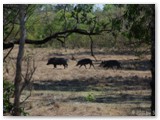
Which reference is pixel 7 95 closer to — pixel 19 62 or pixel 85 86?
pixel 19 62

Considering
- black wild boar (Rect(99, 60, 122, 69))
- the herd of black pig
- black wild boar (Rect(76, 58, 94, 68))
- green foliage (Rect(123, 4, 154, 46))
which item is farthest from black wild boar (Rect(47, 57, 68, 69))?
green foliage (Rect(123, 4, 154, 46))

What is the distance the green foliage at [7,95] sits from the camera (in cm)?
959

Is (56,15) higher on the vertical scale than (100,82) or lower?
higher

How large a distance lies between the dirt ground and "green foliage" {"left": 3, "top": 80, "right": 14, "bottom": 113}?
66 mm

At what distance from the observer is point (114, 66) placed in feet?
31.5

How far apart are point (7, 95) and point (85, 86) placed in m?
0.77

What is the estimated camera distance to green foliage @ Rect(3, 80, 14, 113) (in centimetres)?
959

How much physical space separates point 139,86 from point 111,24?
678mm

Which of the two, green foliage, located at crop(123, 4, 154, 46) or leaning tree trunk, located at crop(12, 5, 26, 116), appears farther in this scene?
green foliage, located at crop(123, 4, 154, 46)

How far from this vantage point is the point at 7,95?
9.62 meters

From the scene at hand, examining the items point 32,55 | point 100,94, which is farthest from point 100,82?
point 32,55

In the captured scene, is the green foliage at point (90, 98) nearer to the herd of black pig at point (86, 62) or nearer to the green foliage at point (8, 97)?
the herd of black pig at point (86, 62)

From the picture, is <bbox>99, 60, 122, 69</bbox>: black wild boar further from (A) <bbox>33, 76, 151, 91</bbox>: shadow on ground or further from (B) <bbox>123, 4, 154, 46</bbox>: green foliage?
(B) <bbox>123, 4, 154, 46</bbox>: green foliage

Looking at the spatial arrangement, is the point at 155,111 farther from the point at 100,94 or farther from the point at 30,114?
the point at 30,114
